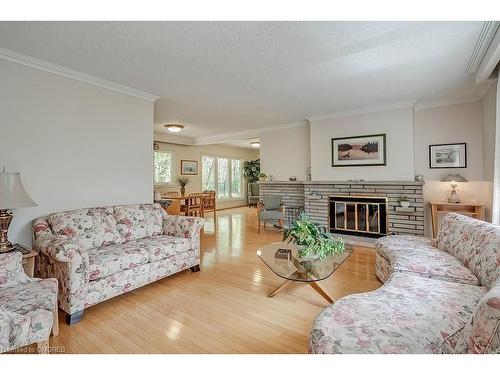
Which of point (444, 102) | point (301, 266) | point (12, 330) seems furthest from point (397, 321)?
point (444, 102)

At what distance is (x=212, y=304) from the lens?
238 centimetres

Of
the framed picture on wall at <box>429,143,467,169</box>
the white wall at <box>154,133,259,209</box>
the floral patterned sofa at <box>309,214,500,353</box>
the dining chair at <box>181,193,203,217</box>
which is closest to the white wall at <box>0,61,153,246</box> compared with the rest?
the dining chair at <box>181,193,203,217</box>

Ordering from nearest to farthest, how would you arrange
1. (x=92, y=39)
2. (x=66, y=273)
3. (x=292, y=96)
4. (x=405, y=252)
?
(x=66, y=273) → (x=92, y=39) → (x=405, y=252) → (x=292, y=96)

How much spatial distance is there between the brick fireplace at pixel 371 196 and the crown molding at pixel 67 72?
3454 mm

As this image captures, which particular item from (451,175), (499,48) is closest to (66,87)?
(499,48)

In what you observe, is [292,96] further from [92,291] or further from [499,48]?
[92,291]

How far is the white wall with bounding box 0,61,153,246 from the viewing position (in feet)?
8.37

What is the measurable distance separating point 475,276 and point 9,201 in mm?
3697

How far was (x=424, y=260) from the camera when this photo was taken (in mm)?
2213

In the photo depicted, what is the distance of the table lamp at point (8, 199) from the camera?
2.12 meters

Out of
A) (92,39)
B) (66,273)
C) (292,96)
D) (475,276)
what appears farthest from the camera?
(292,96)

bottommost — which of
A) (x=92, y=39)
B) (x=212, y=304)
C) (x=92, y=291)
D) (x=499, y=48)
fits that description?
(x=212, y=304)

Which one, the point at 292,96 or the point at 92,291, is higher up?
the point at 292,96

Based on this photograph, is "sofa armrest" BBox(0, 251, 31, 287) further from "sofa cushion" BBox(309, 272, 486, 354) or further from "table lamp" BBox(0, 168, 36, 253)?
"sofa cushion" BBox(309, 272, 486, 354)
